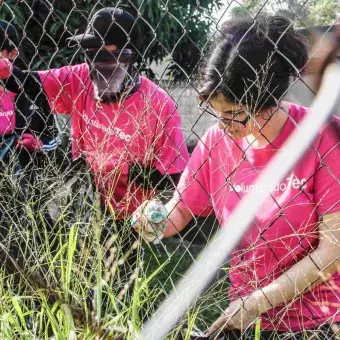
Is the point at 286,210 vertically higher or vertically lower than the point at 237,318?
higher

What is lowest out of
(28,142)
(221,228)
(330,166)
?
(28,142)

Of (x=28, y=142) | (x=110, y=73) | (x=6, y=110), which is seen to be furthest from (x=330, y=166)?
(x=6, y=110)

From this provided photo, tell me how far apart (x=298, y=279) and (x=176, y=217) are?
1.63 feet

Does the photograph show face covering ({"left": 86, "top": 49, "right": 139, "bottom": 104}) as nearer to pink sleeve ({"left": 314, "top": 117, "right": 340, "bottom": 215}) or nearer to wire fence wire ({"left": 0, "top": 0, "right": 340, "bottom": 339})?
wire fence wire ({"left": 0, "top": 0, "right": 340, "bottom": 339})

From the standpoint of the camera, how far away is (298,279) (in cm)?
176

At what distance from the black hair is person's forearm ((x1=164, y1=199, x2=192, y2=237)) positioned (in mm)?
391

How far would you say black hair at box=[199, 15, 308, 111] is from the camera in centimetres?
177

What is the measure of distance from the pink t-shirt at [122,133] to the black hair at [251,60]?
188 millimetres

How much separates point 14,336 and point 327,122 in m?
0.95

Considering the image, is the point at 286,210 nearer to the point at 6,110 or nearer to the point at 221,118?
the point at 221,118

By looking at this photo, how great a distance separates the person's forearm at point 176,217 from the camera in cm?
212

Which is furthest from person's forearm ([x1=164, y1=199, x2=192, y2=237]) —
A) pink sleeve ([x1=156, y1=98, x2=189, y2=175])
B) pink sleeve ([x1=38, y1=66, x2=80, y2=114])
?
pink sleeve ([x1=38, y1=66, x2=80, y2=114])

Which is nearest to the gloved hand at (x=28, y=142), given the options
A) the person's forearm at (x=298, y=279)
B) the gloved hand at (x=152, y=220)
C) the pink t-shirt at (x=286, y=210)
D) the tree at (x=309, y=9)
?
the gloved hand at (x=152, y=220)

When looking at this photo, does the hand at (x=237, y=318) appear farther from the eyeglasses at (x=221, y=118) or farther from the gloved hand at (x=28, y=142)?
the gloved hand at (x=28, y=142)
